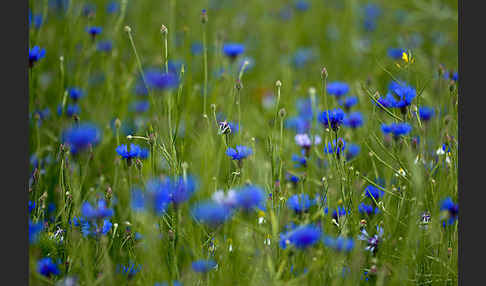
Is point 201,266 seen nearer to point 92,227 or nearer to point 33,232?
point 92,227

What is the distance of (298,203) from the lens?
1.32 m

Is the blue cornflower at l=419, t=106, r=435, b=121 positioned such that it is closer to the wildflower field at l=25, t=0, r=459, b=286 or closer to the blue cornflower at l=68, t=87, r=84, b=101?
the wildflower field at l=25, t=0, r=459, b=286

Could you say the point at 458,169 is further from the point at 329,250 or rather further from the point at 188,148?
the point at 188,148

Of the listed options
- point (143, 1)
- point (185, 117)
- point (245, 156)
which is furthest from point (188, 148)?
point (143, 1)

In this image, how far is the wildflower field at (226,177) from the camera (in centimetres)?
116

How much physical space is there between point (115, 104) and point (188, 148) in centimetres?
46

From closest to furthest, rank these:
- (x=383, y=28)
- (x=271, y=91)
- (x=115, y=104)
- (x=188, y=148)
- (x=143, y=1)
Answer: (x=188, y=148), (x=115, y=104), (x=271, y=91), (x=143, y=1), (x=383, y=28)

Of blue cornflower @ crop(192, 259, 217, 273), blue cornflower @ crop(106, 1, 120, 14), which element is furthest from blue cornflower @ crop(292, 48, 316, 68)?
blue cornflower @ crop(192, 259, 217, 273)

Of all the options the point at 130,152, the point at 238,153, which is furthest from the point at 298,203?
the point at 130,152

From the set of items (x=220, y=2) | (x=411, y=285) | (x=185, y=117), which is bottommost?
(x=411, y=285)

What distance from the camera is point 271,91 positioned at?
101 inches

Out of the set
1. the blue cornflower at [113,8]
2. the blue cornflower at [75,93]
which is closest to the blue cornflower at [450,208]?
the blue cornflower at [75,93]

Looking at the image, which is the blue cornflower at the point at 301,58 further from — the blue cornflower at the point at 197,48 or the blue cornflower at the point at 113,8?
the blue cornflower at the point at 113,8

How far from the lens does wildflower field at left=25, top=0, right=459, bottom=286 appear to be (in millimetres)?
1164
